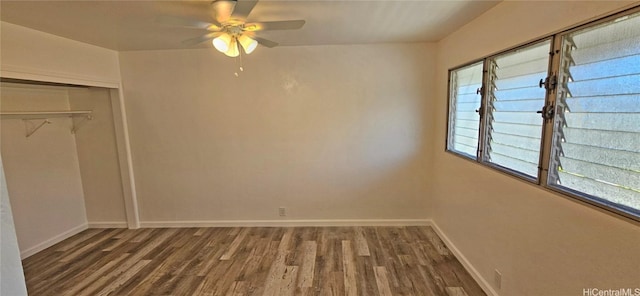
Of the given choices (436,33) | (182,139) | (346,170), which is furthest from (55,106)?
(436,33)

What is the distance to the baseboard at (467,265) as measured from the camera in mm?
2260

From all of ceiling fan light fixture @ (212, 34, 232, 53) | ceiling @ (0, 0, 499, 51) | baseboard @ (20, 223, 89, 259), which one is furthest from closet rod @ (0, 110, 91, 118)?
ceiling fan light fixture @ (212, 34, 232, 53)

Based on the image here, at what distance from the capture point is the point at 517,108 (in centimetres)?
198

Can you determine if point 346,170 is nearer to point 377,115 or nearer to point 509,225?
point 377,115

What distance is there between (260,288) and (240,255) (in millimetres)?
667

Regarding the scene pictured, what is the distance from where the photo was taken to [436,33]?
2902mm

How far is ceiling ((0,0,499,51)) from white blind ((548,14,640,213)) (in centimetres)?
91

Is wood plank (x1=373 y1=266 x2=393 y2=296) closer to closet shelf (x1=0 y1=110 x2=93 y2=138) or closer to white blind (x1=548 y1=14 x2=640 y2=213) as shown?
white blind (x1=548 y1=14 x2=640 y2=213)

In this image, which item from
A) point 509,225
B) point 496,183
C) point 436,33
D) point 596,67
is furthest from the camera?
point 436,33

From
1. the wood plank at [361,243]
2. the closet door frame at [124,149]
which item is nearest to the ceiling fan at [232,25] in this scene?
the closet door frame at [124,149]

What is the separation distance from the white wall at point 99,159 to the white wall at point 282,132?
0.29m

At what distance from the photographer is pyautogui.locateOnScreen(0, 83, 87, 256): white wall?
3016mm

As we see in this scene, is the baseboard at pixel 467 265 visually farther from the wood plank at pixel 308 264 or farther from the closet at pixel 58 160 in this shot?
the closet at pixel 58 160

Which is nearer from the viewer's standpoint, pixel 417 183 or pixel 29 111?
pixel 29 111
